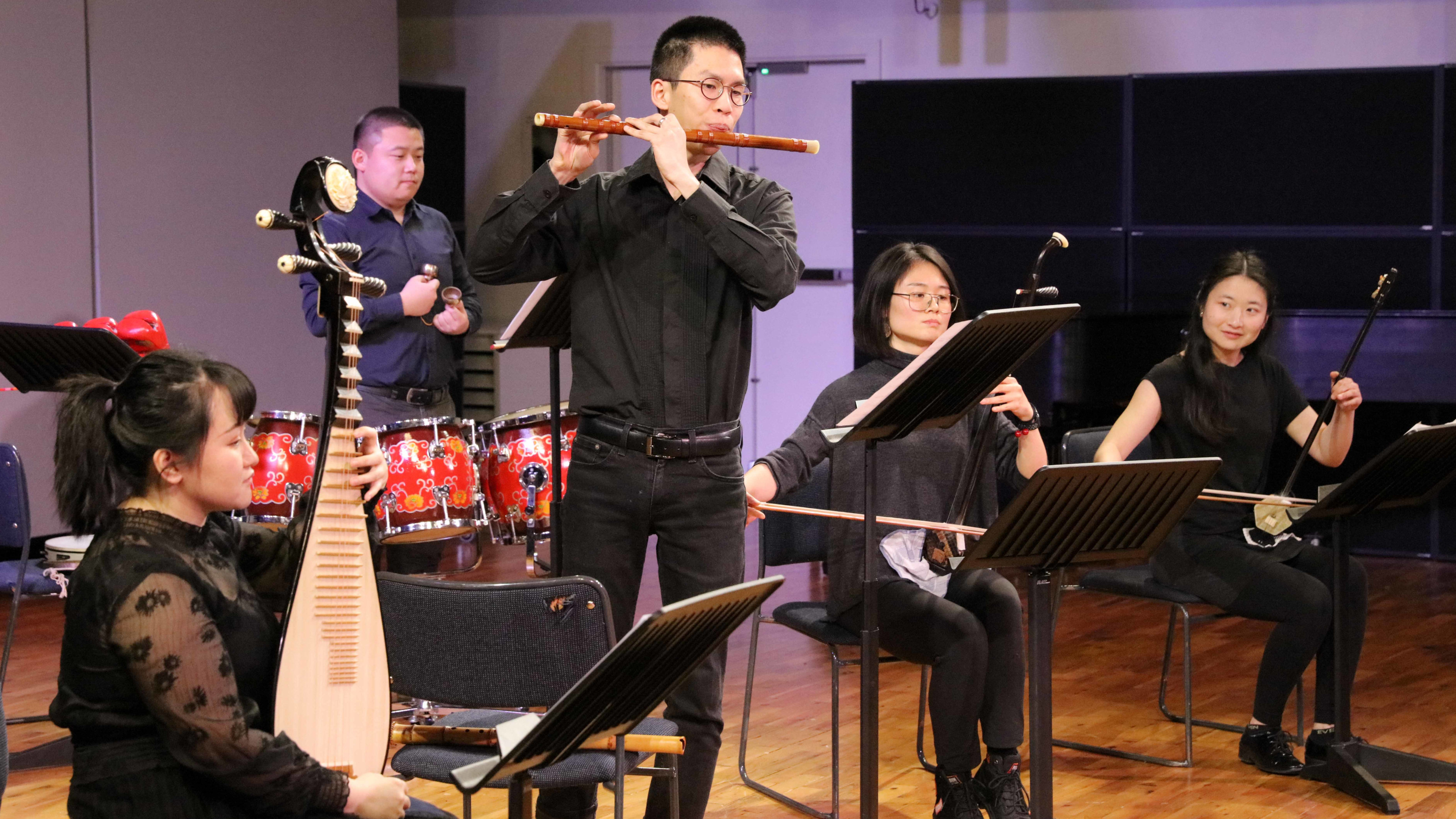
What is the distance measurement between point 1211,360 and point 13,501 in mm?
3093

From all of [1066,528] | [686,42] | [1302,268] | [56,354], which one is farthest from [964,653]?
[1302,268]

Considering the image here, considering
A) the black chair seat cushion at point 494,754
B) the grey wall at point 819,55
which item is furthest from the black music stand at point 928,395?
the grey wall at point 819,55

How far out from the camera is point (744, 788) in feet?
12.0

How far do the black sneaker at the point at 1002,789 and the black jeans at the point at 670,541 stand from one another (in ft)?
2.37

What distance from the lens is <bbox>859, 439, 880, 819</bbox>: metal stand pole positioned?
2699 mm

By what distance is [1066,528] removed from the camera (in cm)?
255

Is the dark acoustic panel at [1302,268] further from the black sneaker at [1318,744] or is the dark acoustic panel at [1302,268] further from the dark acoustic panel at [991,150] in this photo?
the black sneaker at [1318,744]

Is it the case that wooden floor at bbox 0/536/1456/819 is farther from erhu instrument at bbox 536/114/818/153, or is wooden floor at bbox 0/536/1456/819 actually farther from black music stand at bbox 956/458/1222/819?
erhu instrument at bbox 536/114/818/153

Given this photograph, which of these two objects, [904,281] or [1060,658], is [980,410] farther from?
[1060,658]

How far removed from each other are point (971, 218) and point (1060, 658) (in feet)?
9.39

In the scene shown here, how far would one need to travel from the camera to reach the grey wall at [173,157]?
5.92 meters

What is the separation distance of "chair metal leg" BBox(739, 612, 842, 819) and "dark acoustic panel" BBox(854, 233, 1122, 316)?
3632 millimetres

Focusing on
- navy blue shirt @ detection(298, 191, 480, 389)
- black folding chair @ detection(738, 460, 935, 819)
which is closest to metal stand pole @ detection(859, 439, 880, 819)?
black folding chair @ detection(738, 460, 935, 819)

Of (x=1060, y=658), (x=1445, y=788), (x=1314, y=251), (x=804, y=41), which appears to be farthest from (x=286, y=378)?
(x=1445, y=788)
